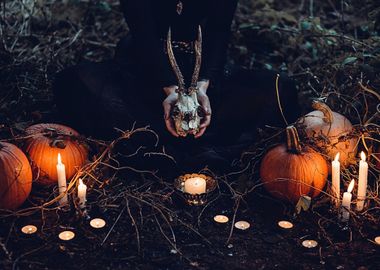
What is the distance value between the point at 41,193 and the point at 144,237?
63 centimetres

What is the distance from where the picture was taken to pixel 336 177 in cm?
279

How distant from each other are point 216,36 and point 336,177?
1.11 meters

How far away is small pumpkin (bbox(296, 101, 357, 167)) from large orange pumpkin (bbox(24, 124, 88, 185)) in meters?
1.18

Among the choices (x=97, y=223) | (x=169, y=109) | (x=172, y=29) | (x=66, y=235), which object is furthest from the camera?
(x=172, y=29)

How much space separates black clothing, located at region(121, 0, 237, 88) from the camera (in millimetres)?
3189

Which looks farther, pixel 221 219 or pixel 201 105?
pixel 201 105

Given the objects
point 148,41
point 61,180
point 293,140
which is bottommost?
point 61,180

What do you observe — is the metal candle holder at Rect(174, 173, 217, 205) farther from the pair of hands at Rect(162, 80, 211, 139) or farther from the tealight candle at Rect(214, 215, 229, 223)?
the pair of hands at Rect(162, 80, 211, 139)

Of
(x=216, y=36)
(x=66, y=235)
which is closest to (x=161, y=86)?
(x=216, y=36)

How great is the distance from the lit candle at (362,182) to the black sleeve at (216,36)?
1021mm

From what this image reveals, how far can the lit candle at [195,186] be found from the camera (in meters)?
2.91

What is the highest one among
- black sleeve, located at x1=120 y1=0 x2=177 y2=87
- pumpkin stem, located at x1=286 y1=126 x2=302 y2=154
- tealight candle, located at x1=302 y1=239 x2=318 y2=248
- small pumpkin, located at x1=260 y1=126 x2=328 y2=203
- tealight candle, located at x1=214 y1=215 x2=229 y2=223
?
black sleeve, located at x1=120 y1=0 x2=177 y2=87

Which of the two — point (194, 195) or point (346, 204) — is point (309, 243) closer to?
point (346, 204)

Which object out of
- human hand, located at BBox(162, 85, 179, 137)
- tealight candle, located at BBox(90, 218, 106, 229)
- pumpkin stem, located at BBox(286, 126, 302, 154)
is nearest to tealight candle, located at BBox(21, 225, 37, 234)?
tealight candle, located at BBox(90, 218, 106, 229)
